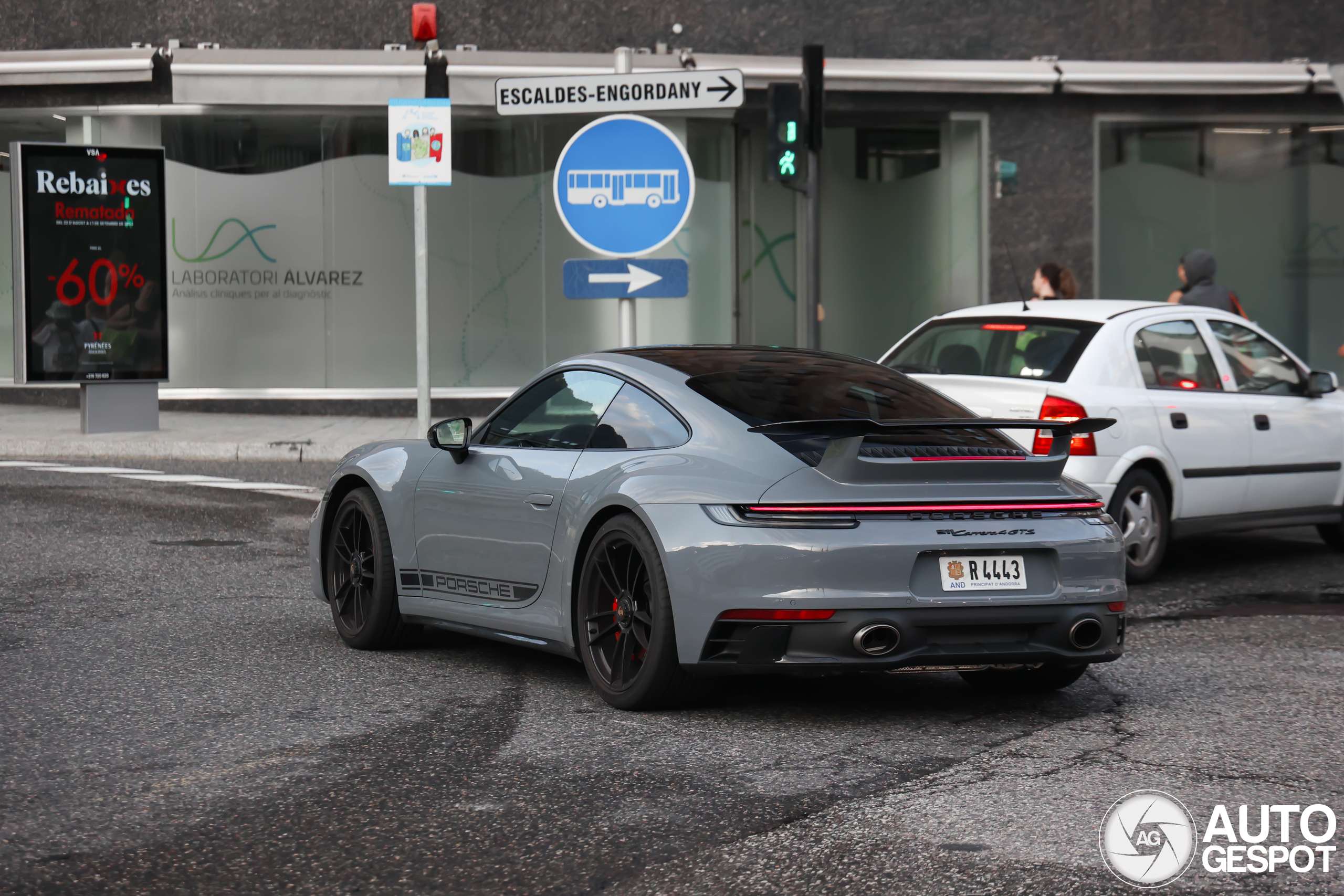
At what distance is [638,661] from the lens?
573 cm

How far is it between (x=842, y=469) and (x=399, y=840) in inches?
74.8

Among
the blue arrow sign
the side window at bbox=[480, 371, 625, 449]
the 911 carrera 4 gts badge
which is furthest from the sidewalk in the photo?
the 911 carrera 4 gts badge

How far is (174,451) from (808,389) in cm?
1067

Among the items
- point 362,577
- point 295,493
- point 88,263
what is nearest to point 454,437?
point 362,577

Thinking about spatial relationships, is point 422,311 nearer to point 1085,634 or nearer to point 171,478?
point 171,478

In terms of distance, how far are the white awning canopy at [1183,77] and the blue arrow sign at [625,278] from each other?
1020cm

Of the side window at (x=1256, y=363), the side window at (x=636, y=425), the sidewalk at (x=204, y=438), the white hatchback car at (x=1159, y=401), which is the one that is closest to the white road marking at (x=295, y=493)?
the sidewalk at (x=204, y=438)

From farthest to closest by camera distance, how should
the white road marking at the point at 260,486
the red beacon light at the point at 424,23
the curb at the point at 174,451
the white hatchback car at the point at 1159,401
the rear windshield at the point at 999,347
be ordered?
the red beacon light at the point at 424,23 < the curb at the point at 174,451 < the white road marking at the point at 260,486 < the rear windshield at the point at 999,347 < the white hatchback car at the point at 1159,401

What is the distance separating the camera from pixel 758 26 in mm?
19781

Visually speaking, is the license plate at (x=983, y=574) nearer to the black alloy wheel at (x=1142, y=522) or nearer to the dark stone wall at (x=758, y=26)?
the black alloy wheel at (x=1142, y=522)

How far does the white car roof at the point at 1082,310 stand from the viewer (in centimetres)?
920

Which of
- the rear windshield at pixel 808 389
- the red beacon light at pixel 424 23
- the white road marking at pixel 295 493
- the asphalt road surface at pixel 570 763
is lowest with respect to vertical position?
the asphalt road surface at pixel 570 763

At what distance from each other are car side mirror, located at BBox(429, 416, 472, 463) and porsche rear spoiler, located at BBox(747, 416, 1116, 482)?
4.90 ft

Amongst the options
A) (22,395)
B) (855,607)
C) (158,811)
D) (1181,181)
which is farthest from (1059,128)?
(158,811)
